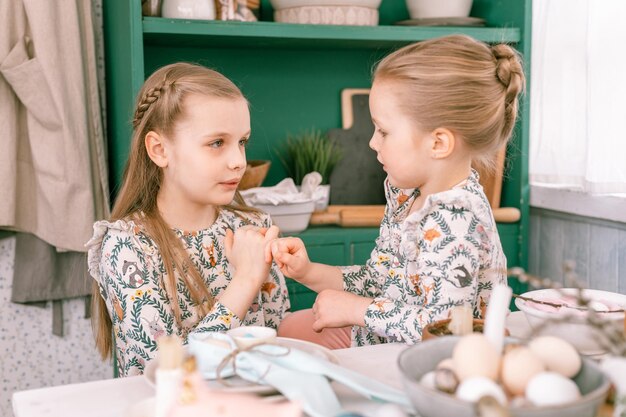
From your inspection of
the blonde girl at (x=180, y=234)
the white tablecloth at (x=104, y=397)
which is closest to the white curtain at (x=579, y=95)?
the blonde girl at (x=180, y=234)

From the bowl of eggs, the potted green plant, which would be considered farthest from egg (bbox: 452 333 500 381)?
the potted green plant

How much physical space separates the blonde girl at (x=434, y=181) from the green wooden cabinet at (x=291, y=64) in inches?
36.0

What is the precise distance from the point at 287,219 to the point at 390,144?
94 cm

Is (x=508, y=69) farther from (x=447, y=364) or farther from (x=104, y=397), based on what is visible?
(x=104, y=397)

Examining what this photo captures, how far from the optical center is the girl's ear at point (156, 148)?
61.7 inches

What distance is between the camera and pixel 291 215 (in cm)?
232

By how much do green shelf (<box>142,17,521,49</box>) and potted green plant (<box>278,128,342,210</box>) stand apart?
0.34m

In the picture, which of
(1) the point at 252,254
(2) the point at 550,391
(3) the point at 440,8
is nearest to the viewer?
(2) the point at 550,391

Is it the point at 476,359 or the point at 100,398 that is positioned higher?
the point at 476,359

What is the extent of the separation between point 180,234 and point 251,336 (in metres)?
0.65

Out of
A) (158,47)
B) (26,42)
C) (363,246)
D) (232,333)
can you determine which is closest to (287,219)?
(363,246)

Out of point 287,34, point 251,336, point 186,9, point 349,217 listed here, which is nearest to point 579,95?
point 349,217

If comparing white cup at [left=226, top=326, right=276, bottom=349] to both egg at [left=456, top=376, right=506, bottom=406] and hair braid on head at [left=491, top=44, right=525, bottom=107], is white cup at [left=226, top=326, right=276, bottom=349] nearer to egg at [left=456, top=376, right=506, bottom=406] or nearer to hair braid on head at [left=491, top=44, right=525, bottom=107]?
egg at [left=456, top=376, right=506, bottom=406]

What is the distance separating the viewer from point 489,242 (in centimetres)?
130
